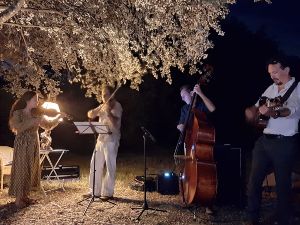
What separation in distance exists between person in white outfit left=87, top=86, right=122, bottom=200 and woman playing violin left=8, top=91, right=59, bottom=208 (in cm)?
103

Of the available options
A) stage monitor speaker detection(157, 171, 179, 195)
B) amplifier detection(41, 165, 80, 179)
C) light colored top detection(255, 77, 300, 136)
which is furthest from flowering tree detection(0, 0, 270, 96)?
amplifier detection(41, 165, 80, 179)

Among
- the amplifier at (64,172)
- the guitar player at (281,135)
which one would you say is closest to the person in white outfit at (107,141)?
the amplifier at (64,172)

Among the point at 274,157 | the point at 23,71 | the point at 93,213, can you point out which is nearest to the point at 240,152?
the point at 274,157

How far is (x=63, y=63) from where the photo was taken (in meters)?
8.97

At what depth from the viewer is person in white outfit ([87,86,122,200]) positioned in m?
8.54

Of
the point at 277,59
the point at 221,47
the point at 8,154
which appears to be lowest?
the point at 8,154

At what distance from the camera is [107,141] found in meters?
8.70

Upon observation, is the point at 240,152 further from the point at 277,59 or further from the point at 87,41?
the point at 87,41

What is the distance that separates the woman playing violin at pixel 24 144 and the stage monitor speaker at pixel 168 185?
249 cm

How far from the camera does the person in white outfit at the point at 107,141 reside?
8.54 metres

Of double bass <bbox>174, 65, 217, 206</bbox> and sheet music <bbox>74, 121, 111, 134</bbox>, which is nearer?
double bass <bbox>174, 65, 217, 206</bbox>

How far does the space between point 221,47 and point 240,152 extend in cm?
1767

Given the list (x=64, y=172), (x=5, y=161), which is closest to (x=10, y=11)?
(x=5, y=161)

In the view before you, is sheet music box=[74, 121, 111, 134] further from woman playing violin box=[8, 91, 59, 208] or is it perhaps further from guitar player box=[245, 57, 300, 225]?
guitar player box=[245, 57, 300, 225]
